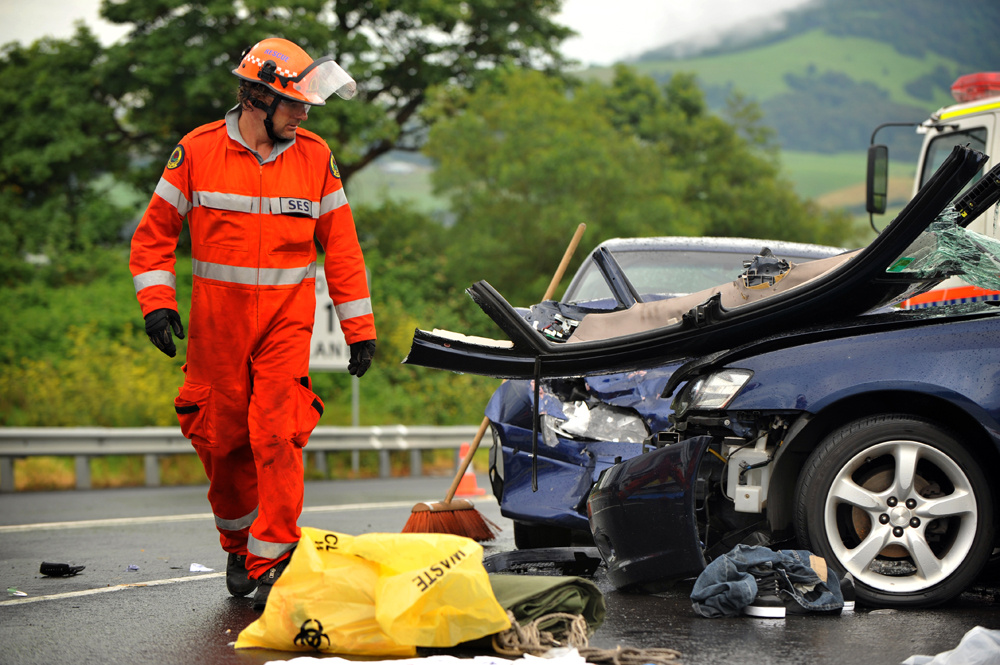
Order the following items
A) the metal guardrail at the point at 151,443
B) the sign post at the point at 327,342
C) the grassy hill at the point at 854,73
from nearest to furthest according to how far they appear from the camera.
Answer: the metal guardrail at the point at 151,443 → the sign post at the point at 327,342 → the grassy hill at the point at 854,73

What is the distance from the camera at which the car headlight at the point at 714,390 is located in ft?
14.2

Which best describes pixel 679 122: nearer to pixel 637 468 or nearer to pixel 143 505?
pixel 143 505

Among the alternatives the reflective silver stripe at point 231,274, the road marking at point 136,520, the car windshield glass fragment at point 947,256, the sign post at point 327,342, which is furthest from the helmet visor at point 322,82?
the sign post at point 327,342

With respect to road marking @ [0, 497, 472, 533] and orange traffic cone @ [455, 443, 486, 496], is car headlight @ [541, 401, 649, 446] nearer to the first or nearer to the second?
road marking @ [0, 497, 472, 533]

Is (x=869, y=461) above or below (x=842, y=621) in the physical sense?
above

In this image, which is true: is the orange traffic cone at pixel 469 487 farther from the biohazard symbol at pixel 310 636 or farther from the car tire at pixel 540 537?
the biohazard symbol at pixel 310 636

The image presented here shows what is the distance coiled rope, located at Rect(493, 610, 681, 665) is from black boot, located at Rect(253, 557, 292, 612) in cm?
125

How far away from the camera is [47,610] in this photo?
413 cm

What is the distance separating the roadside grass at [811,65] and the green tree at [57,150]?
357 feet

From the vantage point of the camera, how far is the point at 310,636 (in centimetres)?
336

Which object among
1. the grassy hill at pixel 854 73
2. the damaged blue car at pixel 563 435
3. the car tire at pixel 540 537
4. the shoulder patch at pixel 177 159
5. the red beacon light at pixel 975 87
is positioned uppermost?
the grassy hill at pixel 854 73

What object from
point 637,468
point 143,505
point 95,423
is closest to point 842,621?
point 637,468

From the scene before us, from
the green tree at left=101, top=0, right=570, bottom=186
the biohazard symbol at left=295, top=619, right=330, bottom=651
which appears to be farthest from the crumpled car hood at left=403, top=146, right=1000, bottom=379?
the green tree at left=101, top=0, right=570, bottom=186

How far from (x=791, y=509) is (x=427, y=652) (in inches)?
69.2
